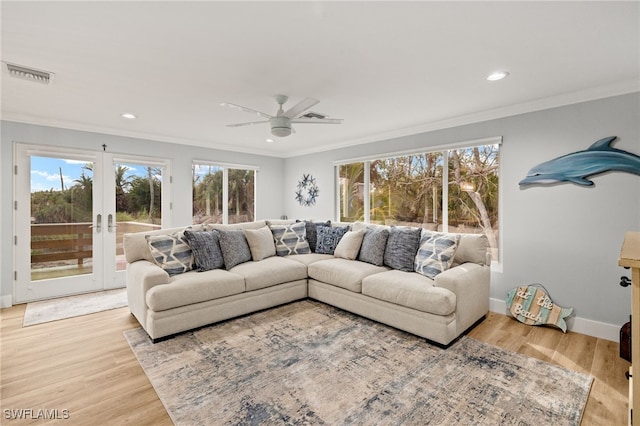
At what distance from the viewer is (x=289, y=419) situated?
71.8 inches

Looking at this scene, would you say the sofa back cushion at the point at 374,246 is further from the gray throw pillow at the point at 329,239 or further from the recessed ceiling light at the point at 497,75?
the recessed ceiling light at the point at 497,75

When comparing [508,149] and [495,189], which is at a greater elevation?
[508,149]

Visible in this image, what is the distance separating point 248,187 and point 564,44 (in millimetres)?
5330

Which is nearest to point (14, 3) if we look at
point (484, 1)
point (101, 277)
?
point (484, 1)

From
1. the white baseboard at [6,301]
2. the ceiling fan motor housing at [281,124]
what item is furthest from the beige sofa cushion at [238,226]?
the white baseboard at [6,301]

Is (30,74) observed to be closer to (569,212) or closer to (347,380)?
(347,380)

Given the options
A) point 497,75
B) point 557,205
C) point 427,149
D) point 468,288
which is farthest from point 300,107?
point 557,205

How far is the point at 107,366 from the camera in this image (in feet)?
7.97

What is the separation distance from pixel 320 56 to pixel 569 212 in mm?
2981

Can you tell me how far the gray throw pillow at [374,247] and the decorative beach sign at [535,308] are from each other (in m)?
1.55

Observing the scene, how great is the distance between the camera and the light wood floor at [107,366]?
1918 mm

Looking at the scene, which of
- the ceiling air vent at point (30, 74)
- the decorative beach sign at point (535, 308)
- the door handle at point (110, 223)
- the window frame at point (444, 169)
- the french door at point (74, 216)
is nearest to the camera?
the ceiling air vent at point (30, 74)

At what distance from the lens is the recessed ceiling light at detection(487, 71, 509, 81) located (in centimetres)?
258

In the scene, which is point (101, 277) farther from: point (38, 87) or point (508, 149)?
point (508, 149)
